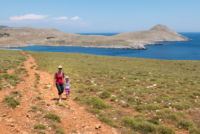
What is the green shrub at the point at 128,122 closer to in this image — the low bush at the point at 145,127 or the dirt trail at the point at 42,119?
the low bush at the point at 145,127

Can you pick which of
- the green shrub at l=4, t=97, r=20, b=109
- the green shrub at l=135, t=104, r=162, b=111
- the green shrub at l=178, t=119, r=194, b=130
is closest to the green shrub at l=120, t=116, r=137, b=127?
the green shrub at l=135, t=104, r=162, b=111

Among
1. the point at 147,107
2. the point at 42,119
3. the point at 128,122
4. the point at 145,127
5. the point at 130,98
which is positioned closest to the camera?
the point at 145,127

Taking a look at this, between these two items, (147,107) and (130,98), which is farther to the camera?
(130,98)

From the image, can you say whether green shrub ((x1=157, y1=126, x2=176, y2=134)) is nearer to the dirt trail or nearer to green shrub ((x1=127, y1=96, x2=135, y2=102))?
the dirt trail

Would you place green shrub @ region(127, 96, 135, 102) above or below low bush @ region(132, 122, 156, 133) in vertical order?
above

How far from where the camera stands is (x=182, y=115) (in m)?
9.79

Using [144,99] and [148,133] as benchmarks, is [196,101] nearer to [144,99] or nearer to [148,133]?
[144,99]

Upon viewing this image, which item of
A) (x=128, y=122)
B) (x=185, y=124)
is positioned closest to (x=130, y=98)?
(x=128, y=122)

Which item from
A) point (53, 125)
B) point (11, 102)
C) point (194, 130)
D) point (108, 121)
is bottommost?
point (108, 121)

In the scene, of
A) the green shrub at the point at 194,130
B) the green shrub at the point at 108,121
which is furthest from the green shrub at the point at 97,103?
the green shrub at the point at 194,130

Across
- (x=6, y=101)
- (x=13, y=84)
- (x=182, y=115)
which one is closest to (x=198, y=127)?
(x=182, y=115)

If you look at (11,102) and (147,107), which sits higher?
(11,102)

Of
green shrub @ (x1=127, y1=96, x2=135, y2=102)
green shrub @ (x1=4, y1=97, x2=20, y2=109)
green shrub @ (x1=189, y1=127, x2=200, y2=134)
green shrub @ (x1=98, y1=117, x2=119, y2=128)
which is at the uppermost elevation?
green shrub @ (x1=4, y1=97, x2=20, y2=109)

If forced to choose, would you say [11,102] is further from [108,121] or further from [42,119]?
[108,121]
